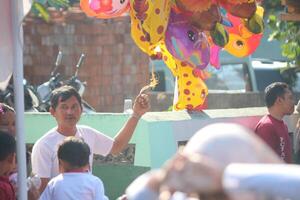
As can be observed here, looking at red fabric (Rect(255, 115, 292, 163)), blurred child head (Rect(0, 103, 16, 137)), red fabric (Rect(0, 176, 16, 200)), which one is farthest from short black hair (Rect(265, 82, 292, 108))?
red fabric (Rect(0, 176, 16, 200))

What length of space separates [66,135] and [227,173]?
10.7 ft

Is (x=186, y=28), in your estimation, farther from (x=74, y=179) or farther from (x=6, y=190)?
(x=6, y=190)

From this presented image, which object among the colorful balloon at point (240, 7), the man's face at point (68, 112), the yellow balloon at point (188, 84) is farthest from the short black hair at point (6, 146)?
the colorful balloon at point (240, 7)

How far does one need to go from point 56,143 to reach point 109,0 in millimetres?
2174

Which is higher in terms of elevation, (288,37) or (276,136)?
(288,37)

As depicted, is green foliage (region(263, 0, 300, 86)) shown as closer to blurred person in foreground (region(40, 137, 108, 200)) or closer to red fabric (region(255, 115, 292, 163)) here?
red fabric (region(255, 115, 292, 163))

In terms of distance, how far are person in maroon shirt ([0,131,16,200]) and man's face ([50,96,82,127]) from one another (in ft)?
1.76

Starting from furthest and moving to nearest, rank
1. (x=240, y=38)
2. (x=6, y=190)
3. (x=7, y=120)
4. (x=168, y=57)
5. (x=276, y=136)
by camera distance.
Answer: (x=240, y=38) → (x=168, y=57) → (x=276, y=136) → (x=7, y=120) → (x=6, y=190)

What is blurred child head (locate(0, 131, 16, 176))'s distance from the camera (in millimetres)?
4281

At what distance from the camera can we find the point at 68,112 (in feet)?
16.1

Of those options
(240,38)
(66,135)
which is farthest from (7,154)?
(240,38)

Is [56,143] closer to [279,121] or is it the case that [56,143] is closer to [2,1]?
[2,1]

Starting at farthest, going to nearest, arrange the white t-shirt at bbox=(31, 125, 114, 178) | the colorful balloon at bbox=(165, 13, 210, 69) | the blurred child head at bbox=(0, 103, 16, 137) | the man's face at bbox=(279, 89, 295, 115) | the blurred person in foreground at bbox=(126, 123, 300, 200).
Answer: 1. the colorful balloon at bbox=(165, 13, 210, 69)
2. the man's face at bbox=(279, 89, 295, 115)
3. the blurred child head at bbox=(0, 103, 16, 137)
4. the white t-shirt at bbox=(31, 125, 114, 178)
5. the blurred person in foreground at bbox=(126, 123, 300, 200)

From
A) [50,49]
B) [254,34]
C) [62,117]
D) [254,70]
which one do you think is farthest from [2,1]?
[254,70]
